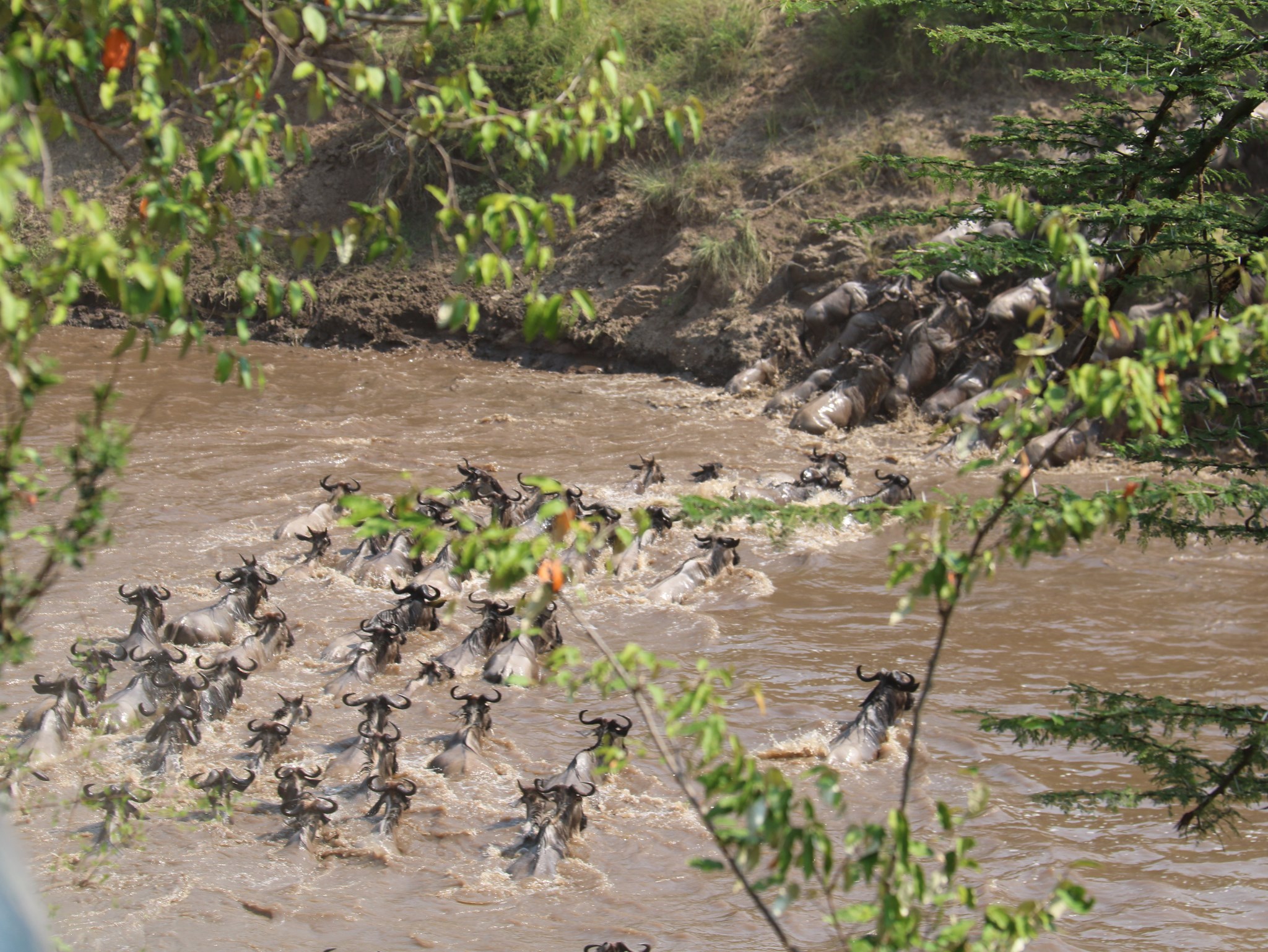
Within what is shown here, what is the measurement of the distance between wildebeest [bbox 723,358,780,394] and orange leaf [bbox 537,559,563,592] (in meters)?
11.9

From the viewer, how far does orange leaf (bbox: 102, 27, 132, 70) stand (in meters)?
2.33

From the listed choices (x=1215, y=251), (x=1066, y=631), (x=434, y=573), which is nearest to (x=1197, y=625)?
(x=1066, y=631)

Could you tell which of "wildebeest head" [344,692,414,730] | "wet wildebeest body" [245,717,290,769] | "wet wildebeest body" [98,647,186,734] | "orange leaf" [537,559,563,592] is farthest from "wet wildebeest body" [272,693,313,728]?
"orange leaf" [537,559,563,592]

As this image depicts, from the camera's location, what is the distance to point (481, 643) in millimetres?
7316

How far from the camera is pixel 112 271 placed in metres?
2.04

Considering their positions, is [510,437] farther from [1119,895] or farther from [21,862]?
[21,862]

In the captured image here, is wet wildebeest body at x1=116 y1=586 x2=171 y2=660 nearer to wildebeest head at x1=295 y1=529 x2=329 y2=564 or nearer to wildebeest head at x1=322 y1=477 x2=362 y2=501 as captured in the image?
wildebeest head at x1=295 y1=529 x2=329 y2=564

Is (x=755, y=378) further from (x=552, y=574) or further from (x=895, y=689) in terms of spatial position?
(x=552, y=574)

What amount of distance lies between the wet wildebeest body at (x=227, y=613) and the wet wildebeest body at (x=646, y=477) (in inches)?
149

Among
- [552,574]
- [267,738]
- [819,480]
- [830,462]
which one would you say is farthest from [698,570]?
[552,574]

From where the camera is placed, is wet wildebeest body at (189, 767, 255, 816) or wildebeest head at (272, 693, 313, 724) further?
wildebeest head at (272, 693, 313, 724)

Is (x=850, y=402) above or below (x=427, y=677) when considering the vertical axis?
above

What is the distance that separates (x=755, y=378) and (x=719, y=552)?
5791mm

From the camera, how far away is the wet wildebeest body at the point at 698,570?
27.4ft
